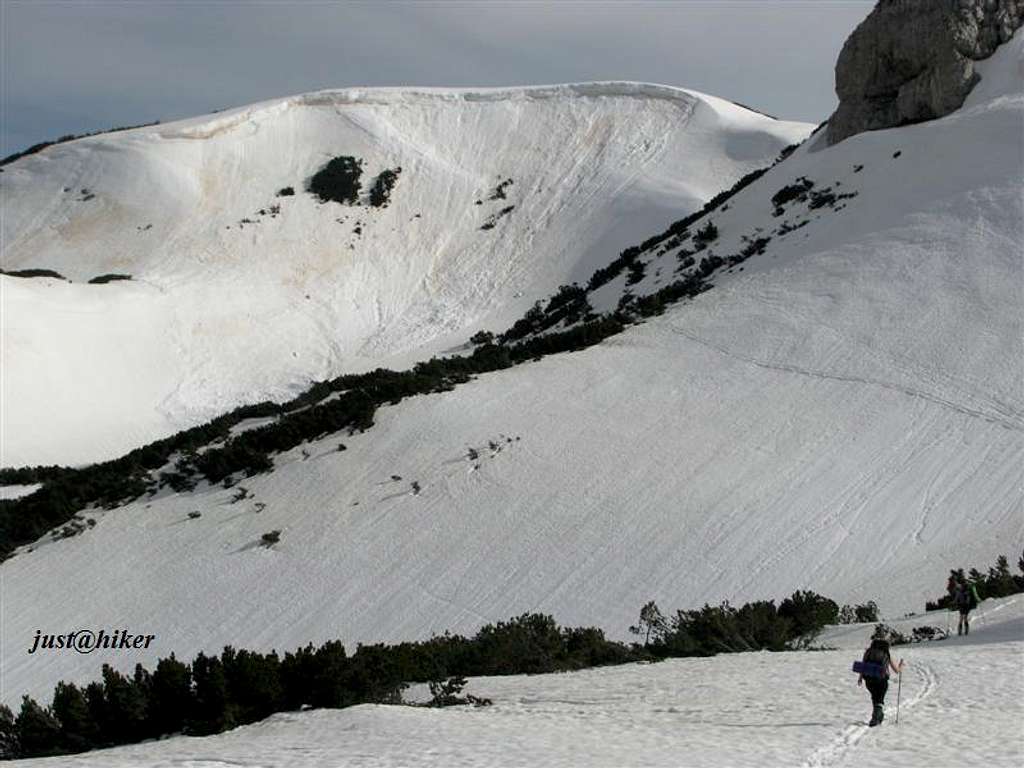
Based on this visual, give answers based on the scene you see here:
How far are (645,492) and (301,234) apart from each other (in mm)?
33114

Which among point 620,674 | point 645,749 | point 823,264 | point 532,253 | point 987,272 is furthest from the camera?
point 532,253

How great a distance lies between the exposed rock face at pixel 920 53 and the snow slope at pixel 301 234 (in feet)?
43.3

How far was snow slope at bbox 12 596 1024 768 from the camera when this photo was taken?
799 cm

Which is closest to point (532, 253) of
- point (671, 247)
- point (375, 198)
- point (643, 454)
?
point (375, 198)

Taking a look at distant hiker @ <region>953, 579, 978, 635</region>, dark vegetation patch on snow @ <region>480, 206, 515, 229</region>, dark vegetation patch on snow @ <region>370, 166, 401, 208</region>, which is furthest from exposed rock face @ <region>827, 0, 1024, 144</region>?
distant hiker @ <region>953, 579, 978, 635</region>

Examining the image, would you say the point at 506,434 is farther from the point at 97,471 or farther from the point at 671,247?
the point at 671,247

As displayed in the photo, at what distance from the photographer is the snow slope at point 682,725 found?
315 inches

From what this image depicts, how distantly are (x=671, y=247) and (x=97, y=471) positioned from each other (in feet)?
61.9

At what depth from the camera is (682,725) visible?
8977 millimetres

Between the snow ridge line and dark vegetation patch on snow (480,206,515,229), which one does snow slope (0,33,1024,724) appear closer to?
the snow ridge line

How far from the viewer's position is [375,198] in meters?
50.7

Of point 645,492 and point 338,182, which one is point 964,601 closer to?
point 645,492

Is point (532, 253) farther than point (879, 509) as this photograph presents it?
Yes

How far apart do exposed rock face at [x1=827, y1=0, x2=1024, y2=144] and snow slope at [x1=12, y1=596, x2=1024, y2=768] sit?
973 inches
